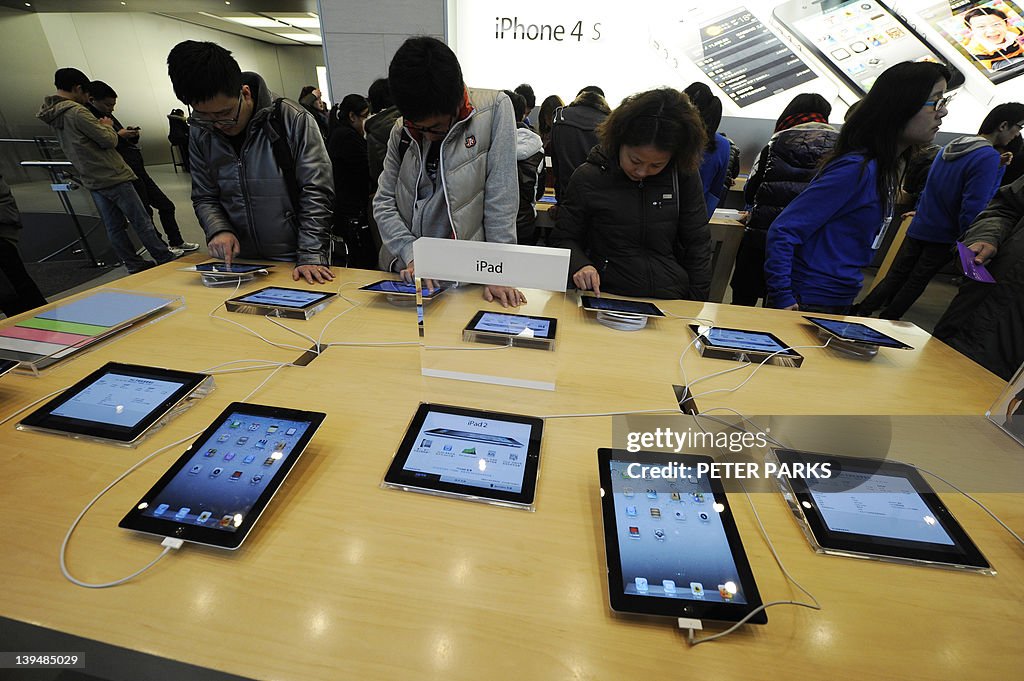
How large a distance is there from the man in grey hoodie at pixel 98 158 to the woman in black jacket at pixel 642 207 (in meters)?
3.46

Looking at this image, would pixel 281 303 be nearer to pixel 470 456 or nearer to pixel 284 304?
pixel 284 304

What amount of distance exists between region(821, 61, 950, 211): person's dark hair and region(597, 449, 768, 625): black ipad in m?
1.33

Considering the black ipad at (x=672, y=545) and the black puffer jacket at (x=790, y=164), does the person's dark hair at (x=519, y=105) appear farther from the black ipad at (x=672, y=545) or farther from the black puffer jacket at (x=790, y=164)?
the black ipad at (x=672, y=545)

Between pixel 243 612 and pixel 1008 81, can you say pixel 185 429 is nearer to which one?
pixel 243 612

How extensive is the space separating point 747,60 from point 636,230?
12.7 ft

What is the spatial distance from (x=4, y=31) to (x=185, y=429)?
29.9ft

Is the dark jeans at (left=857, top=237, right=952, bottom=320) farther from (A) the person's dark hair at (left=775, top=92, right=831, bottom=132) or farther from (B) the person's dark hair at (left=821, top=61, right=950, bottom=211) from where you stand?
(B) the person's dark hair at (left=821, top=61, right=950, bottom=211)

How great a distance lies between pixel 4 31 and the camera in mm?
5648

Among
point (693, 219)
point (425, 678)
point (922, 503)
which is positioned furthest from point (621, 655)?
point (693, 219)

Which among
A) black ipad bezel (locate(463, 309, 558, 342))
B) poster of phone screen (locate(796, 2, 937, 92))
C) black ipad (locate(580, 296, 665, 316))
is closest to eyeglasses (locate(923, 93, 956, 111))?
black ipad (locate(580, 296, 665, 316))

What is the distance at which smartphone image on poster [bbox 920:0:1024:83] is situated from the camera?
11.8 feet

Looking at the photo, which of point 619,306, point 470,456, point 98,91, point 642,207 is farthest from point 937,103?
point 98,91

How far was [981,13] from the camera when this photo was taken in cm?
360

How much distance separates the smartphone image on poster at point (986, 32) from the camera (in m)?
3.59
